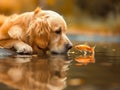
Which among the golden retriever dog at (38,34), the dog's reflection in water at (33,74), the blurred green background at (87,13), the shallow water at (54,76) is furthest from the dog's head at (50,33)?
the blurred green background at (87,13)

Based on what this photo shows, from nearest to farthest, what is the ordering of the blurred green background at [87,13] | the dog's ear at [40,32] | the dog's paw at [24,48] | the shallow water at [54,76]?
1. the shallow water at [54,76]
2. the dog's paw at [24,48]
3. the dog's ear at [40,32]
4. the blurred green background at [87,13]

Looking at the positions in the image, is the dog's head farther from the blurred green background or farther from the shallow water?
the blurred green background

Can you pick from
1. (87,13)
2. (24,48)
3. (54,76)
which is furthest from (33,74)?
(87,13)

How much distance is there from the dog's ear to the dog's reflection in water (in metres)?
0.66

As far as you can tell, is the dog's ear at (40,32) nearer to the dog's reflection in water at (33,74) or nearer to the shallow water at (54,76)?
the dog's reflection in water at (33,74)

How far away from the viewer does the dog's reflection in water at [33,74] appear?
3071 mm

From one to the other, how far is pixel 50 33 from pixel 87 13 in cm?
985

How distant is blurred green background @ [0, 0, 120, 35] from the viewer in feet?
50.2

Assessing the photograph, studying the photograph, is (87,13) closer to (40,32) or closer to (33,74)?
(40,32)

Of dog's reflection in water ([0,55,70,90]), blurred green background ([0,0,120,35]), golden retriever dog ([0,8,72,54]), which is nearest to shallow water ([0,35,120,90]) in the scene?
dog's reflection in water ([0,55,70,90])

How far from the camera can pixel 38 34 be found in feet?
18.8

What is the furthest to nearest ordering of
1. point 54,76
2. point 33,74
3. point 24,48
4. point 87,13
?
1. point 87,13
2. point 24,48
3. point 33,74
4. point 54,76

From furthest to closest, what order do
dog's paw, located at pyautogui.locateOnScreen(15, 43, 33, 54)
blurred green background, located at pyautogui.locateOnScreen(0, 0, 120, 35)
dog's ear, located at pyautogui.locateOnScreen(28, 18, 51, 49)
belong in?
1. blurred green background, located at pyautogui.locateOnScreen(0, 0, 120, 35)
2. dog's ear, located at pyautogui.locateOnScreen(28, 18, 51, 49)
3. dog's paw, located at pyautogui.locateOnScreen(15, 43, 33, 54)

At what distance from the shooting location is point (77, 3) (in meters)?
15.6
